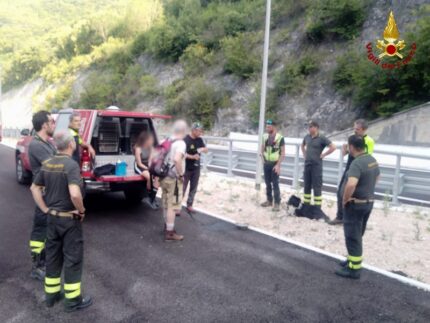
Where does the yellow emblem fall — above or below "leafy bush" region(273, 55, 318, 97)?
above

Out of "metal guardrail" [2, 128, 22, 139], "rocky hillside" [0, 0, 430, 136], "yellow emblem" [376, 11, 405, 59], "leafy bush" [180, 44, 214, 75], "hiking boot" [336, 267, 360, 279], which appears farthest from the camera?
"metal guardrail" [2, 128, 22, 139]

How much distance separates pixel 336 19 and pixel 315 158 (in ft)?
60.4

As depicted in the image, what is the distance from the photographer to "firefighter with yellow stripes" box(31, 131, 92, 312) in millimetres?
3865

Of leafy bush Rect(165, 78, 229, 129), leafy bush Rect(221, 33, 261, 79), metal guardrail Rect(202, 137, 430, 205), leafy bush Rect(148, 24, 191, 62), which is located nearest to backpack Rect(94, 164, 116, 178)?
metal guardrail Rect(202, 137, 430, 205)

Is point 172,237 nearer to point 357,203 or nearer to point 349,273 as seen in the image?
point 349,273

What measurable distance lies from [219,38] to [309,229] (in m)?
25.8

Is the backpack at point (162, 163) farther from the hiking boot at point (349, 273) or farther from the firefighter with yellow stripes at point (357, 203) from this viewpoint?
the hiking boot at point (349, 273)

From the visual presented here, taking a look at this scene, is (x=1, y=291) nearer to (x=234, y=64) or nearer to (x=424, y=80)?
(x=424, y=80)

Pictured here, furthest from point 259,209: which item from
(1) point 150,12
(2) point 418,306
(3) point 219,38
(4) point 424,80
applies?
(1) point 150,12

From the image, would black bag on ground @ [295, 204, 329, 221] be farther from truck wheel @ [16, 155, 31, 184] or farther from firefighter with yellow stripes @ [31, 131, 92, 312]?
truck wheel @ [16, 155, 31, 184]

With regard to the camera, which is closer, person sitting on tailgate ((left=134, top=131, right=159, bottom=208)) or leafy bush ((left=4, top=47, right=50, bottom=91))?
person sitting on tailgate ((left=134, top=131, right=159, bottom=208))

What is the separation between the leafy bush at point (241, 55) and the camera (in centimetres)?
2603

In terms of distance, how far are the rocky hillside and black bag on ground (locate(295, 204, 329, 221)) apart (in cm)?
1105

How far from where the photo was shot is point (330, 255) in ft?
18.5
